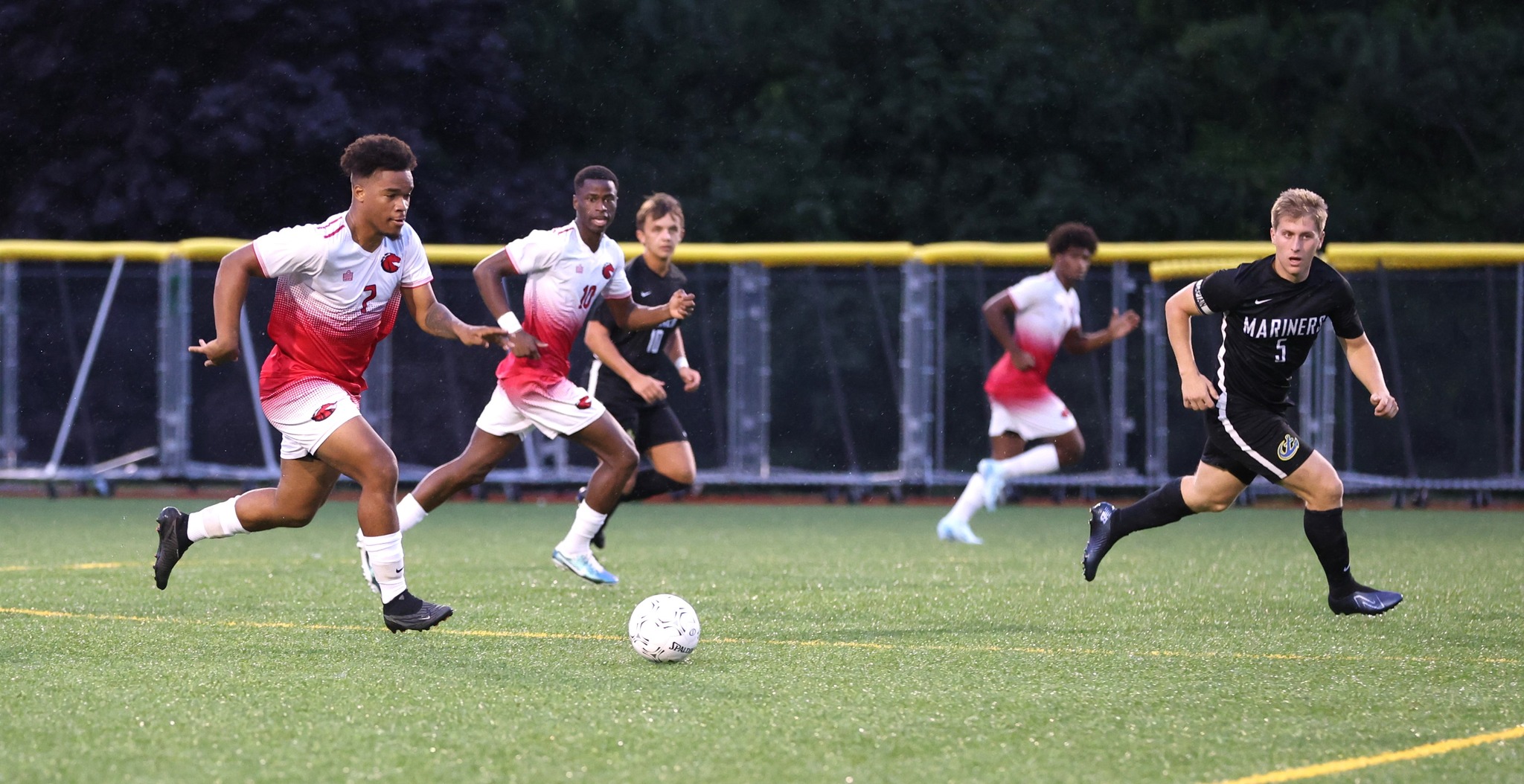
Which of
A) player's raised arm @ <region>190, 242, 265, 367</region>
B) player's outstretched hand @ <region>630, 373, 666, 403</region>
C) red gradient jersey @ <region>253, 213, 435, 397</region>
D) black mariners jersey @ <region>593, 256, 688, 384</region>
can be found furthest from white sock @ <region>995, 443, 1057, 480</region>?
player's raised arm @ <region>190, 242, 265, 367</region>

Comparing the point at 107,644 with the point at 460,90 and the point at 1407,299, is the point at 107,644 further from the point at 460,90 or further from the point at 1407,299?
the point at 460,90

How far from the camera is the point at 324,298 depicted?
24.0 ft

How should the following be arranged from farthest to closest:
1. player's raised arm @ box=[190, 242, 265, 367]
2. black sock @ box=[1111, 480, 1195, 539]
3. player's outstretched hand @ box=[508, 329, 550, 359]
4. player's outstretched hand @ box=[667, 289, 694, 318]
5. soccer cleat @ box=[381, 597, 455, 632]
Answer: player's outstretched hand @ box=[667, 289, 694, 318]
black sock @ box=[1111, 480, 1195, 539]
player's outstretched hand @ box=[508, 329, 550, 359]
soccer cleat @ box=[381, 597, 455, 632]
player's raised arm @ box=[190, 242, 265, 367]

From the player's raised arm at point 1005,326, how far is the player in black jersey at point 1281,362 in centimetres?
414

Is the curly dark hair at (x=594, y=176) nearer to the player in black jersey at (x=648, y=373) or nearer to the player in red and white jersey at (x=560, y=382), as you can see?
the player in red and white jersey at (x=560, y=382)

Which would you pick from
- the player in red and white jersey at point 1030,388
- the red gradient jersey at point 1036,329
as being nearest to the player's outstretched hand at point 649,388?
the player in red and white jersey at point 1030,388

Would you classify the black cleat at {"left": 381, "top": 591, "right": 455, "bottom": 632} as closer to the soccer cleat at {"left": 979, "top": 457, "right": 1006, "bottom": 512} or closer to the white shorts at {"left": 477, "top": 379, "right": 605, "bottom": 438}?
the white shorts at {"left": 477, "top": 379, "right": 605, "bottom": 438}

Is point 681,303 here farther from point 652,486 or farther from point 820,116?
point 820,116

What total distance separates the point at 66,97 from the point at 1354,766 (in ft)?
74.2

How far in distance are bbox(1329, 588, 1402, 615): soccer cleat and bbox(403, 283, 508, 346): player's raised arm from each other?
362 cm

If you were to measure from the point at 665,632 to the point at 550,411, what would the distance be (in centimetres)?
288

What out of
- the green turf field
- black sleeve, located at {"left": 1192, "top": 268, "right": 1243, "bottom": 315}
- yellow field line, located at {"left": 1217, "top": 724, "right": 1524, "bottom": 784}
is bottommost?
yellow field line, located at {"left": 1217, "top": 724, "right": 1524, "bottom": 784}

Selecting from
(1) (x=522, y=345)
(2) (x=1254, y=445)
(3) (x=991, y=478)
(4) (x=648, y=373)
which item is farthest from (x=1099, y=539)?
(3) (x=991, y=478)

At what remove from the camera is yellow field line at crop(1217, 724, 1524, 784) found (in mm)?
4566
